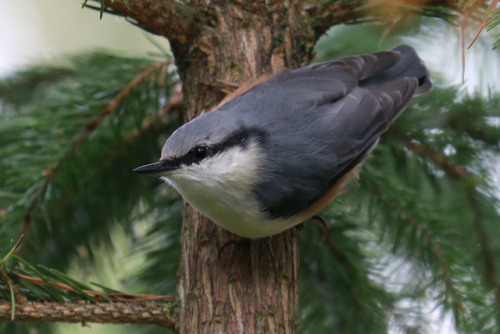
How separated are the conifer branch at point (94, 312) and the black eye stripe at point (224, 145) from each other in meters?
0.33

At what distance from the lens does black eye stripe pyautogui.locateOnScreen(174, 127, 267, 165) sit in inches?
56.5

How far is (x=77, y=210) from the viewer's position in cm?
170

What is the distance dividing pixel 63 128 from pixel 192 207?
0.38m

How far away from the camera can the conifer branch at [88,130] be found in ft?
4.75

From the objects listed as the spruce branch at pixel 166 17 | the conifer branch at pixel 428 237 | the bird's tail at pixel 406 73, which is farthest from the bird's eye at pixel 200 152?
the bird's tail at pixel 406 73

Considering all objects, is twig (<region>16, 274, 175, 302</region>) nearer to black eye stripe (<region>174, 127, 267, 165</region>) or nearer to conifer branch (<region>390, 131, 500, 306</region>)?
black eye stripe (<region>174, 127, 267, 165</region>)

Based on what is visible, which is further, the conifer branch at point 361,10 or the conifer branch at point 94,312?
the conifer branch at point 361,10

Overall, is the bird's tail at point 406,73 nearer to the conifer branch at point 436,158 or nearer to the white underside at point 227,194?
the conifer branch at point 436,158

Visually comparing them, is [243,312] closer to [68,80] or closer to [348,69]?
[348,69]

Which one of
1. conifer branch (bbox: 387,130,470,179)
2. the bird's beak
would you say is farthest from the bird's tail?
the bird's beak

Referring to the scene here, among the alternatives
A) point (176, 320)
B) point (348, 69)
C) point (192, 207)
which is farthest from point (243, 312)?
point (348, 69)

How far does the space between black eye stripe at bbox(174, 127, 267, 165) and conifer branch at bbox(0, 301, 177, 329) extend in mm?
328

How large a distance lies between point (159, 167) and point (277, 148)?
0.98 ft

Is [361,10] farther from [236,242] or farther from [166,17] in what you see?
[236,242]
